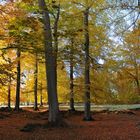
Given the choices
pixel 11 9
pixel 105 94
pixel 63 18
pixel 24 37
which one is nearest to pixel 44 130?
pixel 24 37

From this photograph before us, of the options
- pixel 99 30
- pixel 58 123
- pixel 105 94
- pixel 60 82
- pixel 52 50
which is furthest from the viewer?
pixel 60 82

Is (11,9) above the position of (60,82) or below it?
above

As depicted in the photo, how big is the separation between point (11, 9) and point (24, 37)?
16.0 ft

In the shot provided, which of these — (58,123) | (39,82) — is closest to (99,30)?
(58,123)

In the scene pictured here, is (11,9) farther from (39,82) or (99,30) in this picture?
(39,82)

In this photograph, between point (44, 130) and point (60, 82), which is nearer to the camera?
point (44, 130)

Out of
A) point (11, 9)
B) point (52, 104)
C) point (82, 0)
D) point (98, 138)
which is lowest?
point (98, 138)

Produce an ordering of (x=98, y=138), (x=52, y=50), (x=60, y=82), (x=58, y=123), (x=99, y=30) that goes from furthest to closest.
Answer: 1. (x=60, y=82)
2. (x=99, y=30)
3. (x=58, y=123)
4. (x=52, y=50)
5. (x=98, y=138)

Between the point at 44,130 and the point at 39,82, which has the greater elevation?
the point at 39,82

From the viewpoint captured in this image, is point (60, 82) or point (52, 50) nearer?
point (52, 50)

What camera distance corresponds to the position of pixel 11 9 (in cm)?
1653

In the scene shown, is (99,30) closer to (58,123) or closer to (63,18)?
(63,18)

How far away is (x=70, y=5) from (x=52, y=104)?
234 inches

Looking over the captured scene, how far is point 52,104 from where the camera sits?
55.5 ft
